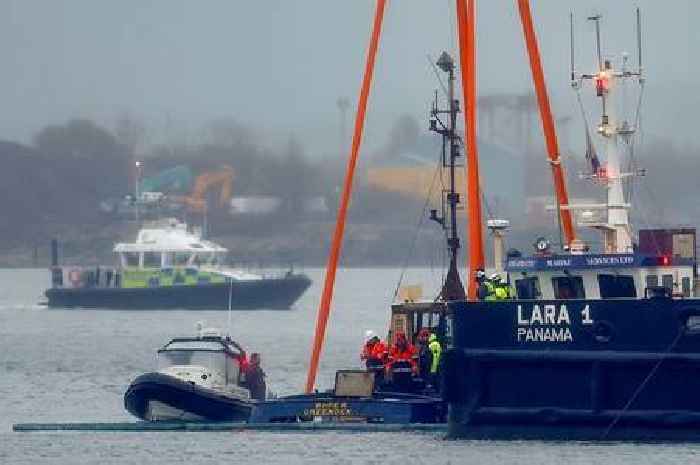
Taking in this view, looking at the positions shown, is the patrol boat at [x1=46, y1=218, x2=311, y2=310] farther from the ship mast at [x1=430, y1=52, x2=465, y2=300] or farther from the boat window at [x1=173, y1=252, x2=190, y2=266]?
the ship mast at [x1=430, y1=52, x2=465, y2=300]

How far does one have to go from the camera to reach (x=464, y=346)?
44.2m

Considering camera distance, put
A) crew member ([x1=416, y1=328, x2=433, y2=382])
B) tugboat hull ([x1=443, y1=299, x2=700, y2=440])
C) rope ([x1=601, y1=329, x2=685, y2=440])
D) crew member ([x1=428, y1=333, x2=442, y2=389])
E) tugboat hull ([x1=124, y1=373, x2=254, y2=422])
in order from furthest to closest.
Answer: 1. tugboat hull ([x1=124, y1=373, x2=254, y2=422])
2. crew member ([x1=416, y1=328, x2=433, y2=382])
3. crew member ([x1=428, y1=333, x2=442, y2=389])
4. tugboat hull ([x1=443, y1=299, x2=700, y2=440])
5. rope ([x1=601, y1=329, x2=685, y2=440])

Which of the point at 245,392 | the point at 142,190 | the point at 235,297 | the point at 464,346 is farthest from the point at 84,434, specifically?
the point at 142,190

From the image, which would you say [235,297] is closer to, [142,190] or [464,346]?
[142,190]

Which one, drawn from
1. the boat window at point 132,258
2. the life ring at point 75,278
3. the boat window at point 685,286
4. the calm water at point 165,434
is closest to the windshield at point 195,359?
the calm water at point 165,434

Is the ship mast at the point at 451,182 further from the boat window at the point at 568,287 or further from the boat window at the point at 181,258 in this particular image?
the boat window at the point at 181,258

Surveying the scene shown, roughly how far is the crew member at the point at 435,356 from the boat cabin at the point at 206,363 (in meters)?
7.63

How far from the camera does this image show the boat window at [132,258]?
149875 mm

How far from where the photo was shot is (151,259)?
149 meters

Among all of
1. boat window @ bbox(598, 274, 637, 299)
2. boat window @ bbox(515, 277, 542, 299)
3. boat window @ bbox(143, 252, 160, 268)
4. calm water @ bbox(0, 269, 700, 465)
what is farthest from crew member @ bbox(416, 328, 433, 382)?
boat window @ bbox(143, 252, 160, 268)

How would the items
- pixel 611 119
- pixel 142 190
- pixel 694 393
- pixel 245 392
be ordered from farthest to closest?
pixel 142 190 < pixel 245 392 < pixel 611 119 < pixel 694 393

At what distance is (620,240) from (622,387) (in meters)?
4.88

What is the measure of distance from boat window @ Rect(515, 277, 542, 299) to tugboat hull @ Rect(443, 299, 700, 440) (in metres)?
1.97

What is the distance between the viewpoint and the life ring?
15450 centimetres
